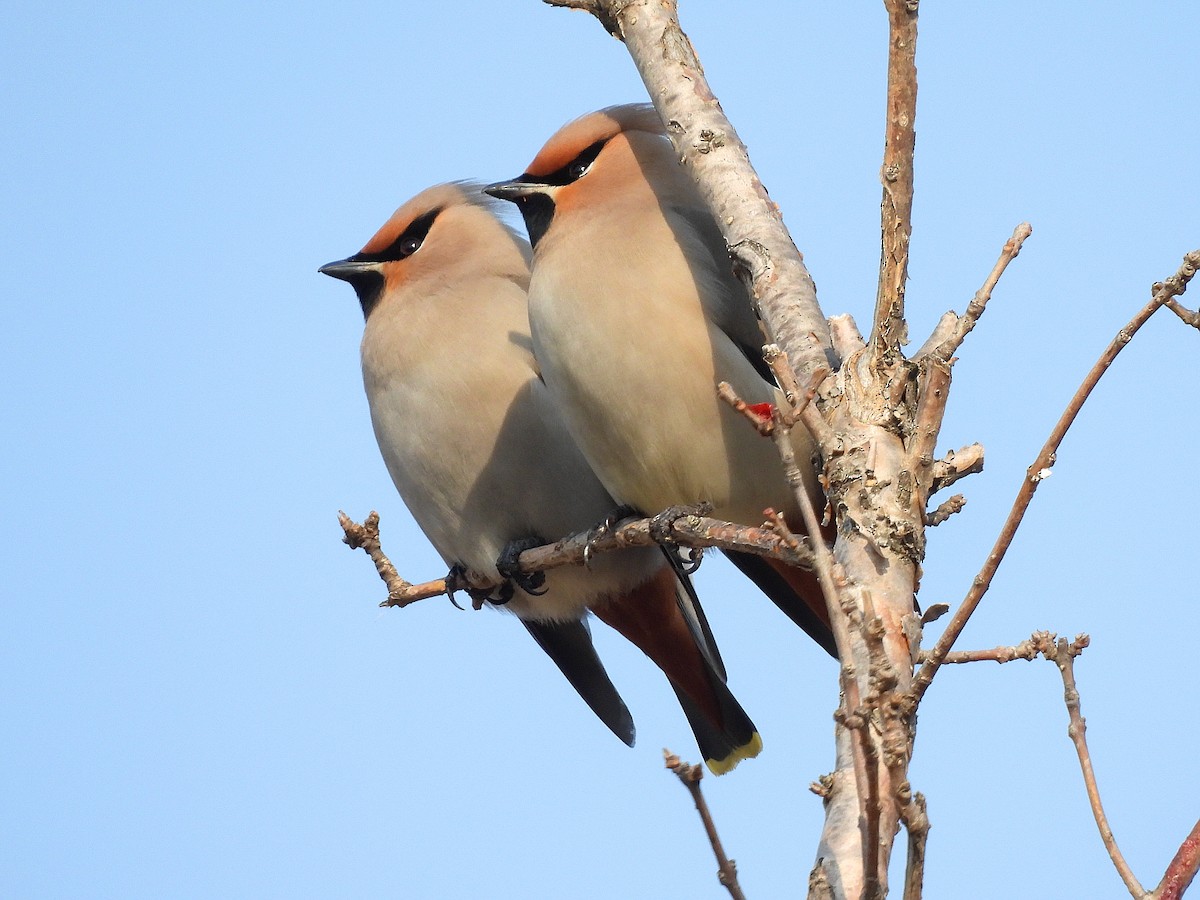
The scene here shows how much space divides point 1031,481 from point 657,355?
68.8 inches

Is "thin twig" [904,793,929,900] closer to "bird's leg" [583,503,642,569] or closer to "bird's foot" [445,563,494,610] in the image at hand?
"bird's leg" [583,503,642,569]

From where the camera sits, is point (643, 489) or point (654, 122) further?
point (654, 122)

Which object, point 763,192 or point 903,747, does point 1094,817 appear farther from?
point 763,192

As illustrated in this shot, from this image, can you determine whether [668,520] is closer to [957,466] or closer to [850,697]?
[957,466]

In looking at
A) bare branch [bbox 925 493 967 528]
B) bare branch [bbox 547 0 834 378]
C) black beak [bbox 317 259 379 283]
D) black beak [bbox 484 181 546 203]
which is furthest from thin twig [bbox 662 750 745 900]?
black beak [bbox 317 259 379 283]

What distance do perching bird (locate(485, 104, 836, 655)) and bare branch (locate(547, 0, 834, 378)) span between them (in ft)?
1.06

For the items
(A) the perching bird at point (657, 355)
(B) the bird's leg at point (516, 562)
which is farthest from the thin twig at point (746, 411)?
(B) the bird's leg at point (516, 562)

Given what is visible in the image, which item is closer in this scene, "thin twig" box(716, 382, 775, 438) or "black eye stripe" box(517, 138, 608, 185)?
"thin twig" box(716, 382, 775, 438)

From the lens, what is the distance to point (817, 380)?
8.64ft

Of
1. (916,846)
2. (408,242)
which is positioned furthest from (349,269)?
(916,846)

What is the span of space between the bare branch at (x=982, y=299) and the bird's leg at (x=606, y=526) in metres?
1.44

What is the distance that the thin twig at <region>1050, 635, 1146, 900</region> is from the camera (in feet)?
6.55

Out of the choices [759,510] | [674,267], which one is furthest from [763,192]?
[759,510]

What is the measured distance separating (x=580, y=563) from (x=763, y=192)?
4.74ft
